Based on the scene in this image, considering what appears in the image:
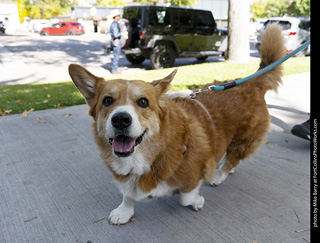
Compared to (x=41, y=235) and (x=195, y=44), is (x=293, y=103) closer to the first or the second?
(x=41, y=235)

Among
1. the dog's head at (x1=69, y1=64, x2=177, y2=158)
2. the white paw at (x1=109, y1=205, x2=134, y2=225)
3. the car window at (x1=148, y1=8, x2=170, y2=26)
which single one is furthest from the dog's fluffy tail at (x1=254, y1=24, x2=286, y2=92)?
the car window at (x1=148, y1=8, x2=170, y2=26)

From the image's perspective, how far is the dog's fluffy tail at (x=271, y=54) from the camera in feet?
10.5

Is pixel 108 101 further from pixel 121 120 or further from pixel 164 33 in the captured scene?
pixel 164 33

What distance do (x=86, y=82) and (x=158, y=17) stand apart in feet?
31.8

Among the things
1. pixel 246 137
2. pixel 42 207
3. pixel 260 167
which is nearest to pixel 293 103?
pixel 260 167

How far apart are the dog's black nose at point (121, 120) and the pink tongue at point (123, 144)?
0.15 m

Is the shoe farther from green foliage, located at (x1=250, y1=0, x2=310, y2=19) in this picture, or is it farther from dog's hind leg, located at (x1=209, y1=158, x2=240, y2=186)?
green foliage, located at (x1=250, y1=0, x2=310, y2=19)

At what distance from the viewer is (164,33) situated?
1163 centimetres

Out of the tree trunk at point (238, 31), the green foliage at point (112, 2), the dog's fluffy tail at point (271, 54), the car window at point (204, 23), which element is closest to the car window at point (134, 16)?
the car window at point (204, 23)

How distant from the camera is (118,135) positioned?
2.17 meters

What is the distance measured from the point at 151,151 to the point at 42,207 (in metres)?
1.32

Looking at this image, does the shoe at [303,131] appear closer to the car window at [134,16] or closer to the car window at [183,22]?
the car window at [134,16]
